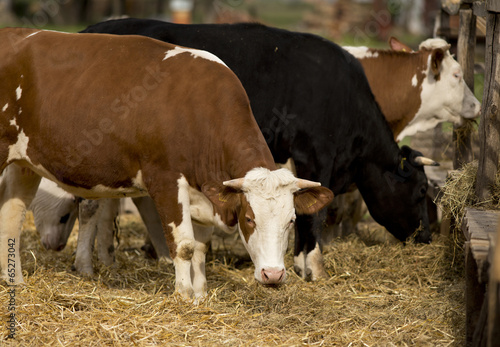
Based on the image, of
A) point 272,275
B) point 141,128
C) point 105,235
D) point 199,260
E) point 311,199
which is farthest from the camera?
point 105,235

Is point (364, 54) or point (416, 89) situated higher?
point (364, 54)

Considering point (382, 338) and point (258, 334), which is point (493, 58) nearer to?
point (382, 338)

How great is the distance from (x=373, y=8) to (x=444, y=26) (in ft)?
75.4

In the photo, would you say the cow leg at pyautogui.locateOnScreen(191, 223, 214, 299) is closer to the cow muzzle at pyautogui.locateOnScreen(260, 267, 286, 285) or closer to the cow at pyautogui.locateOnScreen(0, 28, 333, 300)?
the cow at pyautogui.locateOnScreen(0, 28, 333, 300)

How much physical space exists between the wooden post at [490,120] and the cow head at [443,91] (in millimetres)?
1929

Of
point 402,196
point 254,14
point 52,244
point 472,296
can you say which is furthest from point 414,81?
point 254,14

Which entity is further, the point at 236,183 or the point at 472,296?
the point at 236,183

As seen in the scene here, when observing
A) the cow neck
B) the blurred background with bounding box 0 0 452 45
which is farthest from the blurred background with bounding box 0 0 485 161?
the cow neck

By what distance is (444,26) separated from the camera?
8.59m

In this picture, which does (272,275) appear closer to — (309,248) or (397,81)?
(309,248)

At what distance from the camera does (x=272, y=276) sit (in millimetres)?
4555

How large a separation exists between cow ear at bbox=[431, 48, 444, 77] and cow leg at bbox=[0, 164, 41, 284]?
428 centimetres

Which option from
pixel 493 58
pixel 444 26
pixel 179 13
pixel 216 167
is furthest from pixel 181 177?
pixel 179 13

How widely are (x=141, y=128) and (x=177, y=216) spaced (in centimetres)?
69
